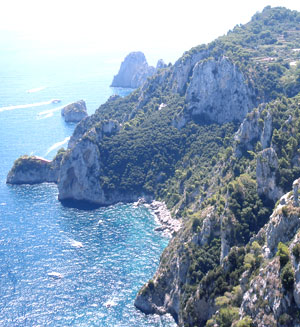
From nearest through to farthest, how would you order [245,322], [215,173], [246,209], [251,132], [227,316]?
[245,322] → [227,316] → [246,209] → [251,132] → [215,173]

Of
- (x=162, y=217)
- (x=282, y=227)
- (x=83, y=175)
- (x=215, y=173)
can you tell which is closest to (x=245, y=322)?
(x=282, y=227)

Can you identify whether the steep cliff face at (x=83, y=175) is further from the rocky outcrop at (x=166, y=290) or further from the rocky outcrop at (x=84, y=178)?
the rocky outcrop at (x=166, y=290)

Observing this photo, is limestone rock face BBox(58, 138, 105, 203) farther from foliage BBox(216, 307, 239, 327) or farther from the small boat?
foliage BBox(216, 307, 239, 327)

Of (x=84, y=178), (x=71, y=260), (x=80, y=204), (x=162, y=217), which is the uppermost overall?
(x=84, y=178)

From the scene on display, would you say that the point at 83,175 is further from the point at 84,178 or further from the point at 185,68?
the point at 185,68

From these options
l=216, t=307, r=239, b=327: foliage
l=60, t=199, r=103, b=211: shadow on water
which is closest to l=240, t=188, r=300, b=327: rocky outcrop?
l=216, t=307, r=239, b=327: foliage
